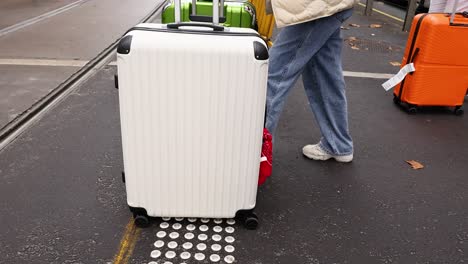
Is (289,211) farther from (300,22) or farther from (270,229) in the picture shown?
(300,22)

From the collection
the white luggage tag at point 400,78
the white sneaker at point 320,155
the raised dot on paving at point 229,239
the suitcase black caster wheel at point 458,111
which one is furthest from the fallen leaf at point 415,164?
the raised dot on paving at point 229,239

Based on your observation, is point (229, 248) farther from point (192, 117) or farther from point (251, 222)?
point (192, 117)

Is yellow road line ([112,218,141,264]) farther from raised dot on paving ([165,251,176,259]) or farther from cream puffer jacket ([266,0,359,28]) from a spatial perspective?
cream puffer jacket ([266,0,359,28])

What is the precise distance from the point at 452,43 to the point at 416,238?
2.36 m

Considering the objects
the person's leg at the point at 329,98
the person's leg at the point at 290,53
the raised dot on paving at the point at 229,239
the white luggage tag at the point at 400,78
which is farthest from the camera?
the white luggage tag at the point at 400,78

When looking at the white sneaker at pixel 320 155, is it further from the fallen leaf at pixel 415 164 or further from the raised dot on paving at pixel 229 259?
the raised dot on paving at pixel 229 259

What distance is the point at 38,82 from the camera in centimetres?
452

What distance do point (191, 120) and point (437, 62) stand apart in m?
2.98

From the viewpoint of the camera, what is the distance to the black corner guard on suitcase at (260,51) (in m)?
1.95

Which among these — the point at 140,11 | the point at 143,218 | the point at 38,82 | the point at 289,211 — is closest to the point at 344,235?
the point at 289,211

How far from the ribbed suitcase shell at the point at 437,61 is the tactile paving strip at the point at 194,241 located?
Answer: 270 centimetres

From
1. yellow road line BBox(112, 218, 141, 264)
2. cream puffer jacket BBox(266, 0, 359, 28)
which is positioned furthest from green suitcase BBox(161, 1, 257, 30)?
yellow road line BBox(112, 218, 141, 264)

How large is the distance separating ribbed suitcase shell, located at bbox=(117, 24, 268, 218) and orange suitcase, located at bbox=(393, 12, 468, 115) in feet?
8.44

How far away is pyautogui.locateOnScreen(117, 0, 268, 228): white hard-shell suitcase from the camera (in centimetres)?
194
